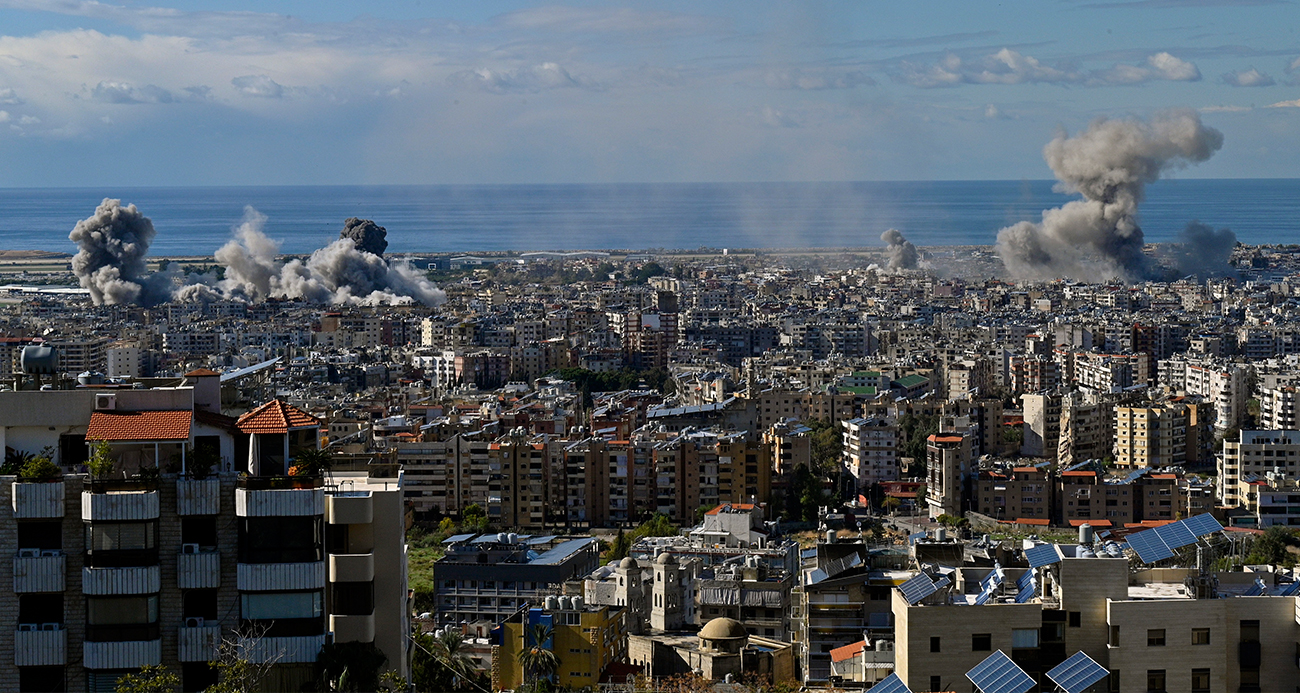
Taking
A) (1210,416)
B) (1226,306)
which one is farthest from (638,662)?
(1226,306)

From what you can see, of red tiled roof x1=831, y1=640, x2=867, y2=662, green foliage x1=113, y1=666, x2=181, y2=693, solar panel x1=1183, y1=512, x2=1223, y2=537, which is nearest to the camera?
green foliage x1=113, y1=666, x2=181, y2=693

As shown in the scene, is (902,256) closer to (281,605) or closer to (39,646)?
(281,605)

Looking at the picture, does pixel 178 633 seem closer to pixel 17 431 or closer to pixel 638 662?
pixel 17 431

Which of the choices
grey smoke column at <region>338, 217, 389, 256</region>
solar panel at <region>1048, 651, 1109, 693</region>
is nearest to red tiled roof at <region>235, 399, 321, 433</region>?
solar panel at <region>1048, 651, 1109, 693</region>

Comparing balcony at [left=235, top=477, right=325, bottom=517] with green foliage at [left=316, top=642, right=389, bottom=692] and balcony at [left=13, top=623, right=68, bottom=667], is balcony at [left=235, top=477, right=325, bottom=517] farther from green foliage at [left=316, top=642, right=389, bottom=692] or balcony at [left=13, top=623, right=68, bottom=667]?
balcony at [left=13, top=623, right=68, bottom=667]

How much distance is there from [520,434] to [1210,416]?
14031 mm

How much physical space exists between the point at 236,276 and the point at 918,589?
69242 millimetres

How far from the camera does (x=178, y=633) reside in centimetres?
739

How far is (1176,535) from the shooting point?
8.91 meters

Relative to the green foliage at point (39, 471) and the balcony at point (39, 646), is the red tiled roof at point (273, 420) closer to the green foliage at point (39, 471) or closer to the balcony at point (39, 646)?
the green foliage at point (39, 471)

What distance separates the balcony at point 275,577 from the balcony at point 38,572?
25.8 inches

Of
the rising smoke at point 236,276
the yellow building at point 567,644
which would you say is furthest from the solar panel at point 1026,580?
the rising smoke at point 236,276

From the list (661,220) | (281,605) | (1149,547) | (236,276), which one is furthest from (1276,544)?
(661,220)

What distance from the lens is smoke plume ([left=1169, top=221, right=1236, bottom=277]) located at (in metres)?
83.8
